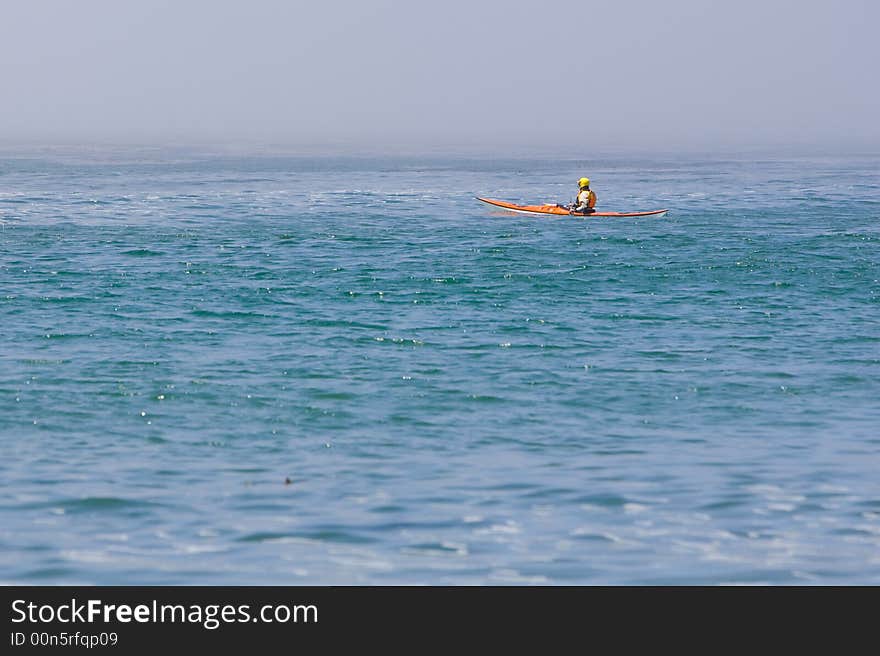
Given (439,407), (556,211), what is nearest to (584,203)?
(556,211)

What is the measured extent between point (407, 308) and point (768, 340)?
8326 millimetres

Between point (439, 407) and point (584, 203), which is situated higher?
point (584, 203)

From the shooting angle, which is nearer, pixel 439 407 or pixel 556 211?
pixel 439 407

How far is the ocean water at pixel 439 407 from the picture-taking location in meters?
13.4

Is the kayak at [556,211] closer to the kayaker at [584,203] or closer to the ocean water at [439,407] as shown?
the kayaker at [584,203]

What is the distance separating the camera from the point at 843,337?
2606cm

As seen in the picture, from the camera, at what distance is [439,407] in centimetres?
2006

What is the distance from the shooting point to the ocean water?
44.0ft

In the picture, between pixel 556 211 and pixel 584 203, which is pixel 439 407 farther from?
pixel 556 211

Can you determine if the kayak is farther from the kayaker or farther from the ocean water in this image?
the ocean water

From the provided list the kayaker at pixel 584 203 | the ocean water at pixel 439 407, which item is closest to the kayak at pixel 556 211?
the kayaker at pixel 584 203

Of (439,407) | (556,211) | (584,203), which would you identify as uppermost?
(584,203)

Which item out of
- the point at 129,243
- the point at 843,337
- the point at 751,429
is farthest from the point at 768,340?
the point at 129,243
